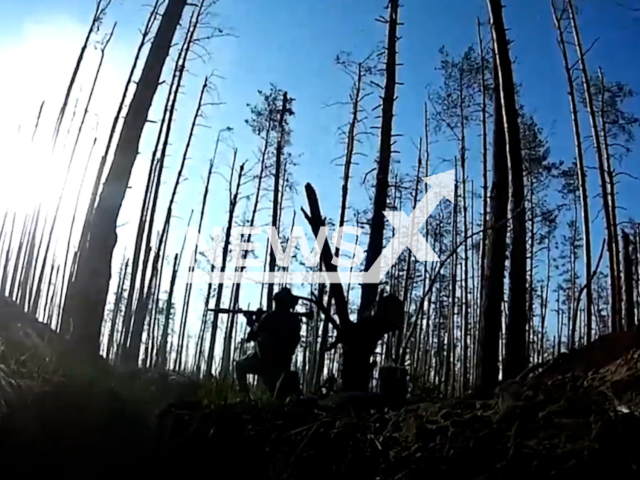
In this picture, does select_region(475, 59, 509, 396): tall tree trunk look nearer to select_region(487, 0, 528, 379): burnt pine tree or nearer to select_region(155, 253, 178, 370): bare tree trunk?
select_region(487, 0, 528, 379): burnt pine tree

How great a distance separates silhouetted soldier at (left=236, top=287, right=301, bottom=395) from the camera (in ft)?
17.4

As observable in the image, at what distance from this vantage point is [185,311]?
22.1 m

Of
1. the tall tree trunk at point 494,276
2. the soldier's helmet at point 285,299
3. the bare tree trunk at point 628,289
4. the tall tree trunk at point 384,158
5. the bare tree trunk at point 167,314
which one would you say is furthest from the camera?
the bare tree trunk at point 167,314

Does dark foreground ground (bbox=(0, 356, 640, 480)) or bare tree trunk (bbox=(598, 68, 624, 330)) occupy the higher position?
bare tree trunk (bbox=(598, 68, 624, 330))

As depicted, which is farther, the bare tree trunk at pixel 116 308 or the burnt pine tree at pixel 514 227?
the bare tree trunk at pixel 116 308

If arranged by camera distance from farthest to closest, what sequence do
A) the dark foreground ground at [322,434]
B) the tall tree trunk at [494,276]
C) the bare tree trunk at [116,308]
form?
1. the bare tree trunk at [116,308]
2. the tall tree trunk at [494,276]
3. the dark foreground ground at [322,434]

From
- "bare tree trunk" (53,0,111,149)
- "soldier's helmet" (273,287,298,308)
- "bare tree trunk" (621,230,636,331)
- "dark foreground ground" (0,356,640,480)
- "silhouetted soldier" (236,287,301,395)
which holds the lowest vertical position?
"dark foreground ground" (0,356,640,480)

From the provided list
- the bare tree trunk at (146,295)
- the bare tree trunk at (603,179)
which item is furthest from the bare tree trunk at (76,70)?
the bare tree trunk at (603,179)

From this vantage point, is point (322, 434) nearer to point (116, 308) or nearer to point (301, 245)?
point (301, 245)

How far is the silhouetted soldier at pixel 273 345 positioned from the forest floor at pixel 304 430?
2.17 ft

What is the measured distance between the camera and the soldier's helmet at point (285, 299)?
5.46 meters

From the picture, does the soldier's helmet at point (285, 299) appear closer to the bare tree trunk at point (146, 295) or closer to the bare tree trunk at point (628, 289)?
the bare tree trunk at point (628, 289)

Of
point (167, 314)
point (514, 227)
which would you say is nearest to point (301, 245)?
point (167, 314)

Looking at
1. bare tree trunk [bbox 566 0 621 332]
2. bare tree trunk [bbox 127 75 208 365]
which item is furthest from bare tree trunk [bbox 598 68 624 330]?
bare tree trunk [bbox 127 75 208 365]
